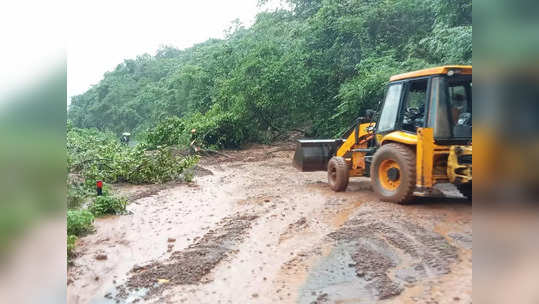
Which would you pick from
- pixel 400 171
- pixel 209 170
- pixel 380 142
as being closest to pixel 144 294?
pixel 400 171

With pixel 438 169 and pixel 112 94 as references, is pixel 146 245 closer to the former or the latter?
pixel 438 169

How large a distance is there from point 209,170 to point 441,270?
312 inches

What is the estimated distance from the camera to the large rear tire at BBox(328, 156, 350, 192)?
7.34 metres

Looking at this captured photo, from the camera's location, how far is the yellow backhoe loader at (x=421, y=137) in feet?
17.9

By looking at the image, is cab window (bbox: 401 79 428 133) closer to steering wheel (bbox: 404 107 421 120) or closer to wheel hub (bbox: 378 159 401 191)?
steering wheel (bbox: 404 107 421 120)

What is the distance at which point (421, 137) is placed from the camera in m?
5.49

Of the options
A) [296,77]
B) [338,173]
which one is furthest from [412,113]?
[296,77]

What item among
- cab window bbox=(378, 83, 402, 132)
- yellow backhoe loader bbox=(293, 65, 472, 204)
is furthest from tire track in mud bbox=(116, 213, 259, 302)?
cab window bbox=(378, 83, 402, 132)

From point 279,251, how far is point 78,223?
2.40m

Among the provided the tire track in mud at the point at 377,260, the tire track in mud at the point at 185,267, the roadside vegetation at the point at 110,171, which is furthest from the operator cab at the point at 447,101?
the roadside vegetation at the point at 110,171

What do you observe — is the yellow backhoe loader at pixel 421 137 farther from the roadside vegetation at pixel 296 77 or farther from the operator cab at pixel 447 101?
the roadside vegetation at pixel 296 77

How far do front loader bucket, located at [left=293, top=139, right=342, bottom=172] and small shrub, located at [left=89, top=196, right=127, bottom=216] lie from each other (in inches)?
138

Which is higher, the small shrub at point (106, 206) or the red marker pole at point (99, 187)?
the red marker pole at point (99, 187)
